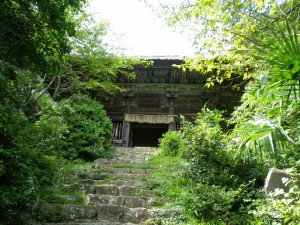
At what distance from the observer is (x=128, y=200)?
5094mm

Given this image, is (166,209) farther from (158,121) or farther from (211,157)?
(158,121)

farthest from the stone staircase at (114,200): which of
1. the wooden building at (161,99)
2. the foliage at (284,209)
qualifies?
the wooden building at (161,99)

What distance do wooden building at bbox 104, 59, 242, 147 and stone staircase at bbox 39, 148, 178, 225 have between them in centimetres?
533

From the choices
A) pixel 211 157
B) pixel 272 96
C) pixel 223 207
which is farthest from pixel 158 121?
pixel 272 96

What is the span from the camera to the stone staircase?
4457 millimetres

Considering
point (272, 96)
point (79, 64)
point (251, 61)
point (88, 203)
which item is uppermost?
point (79, 64)

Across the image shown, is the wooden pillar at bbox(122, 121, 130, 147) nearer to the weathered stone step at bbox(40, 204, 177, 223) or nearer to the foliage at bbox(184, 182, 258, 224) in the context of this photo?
the weathered stone step at bbox(40, 204, 177, 223)

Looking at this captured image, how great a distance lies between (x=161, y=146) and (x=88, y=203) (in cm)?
449

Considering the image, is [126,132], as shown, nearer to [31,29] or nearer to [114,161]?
[114,161]

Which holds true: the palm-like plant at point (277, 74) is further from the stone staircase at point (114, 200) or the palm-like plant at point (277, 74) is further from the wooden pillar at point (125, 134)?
the wooden pillar at point (125, 134)

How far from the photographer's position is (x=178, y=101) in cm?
1308

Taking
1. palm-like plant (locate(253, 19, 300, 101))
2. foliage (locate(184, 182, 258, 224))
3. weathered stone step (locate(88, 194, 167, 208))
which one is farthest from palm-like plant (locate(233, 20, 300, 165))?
weathered stone step (locate(88, 194, 167, 208))

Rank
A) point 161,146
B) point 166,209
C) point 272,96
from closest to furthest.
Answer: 1. point 272,96
2. point 166,209
3. point 161,146

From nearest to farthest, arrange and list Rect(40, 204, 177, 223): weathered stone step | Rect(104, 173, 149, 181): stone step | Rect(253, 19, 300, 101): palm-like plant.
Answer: Rect(253, 19, 300, 101): palm-like plant
Rect(40, 204, 177, 223): weathered stone step
Rect(104, 173, 149, 181): stone step
